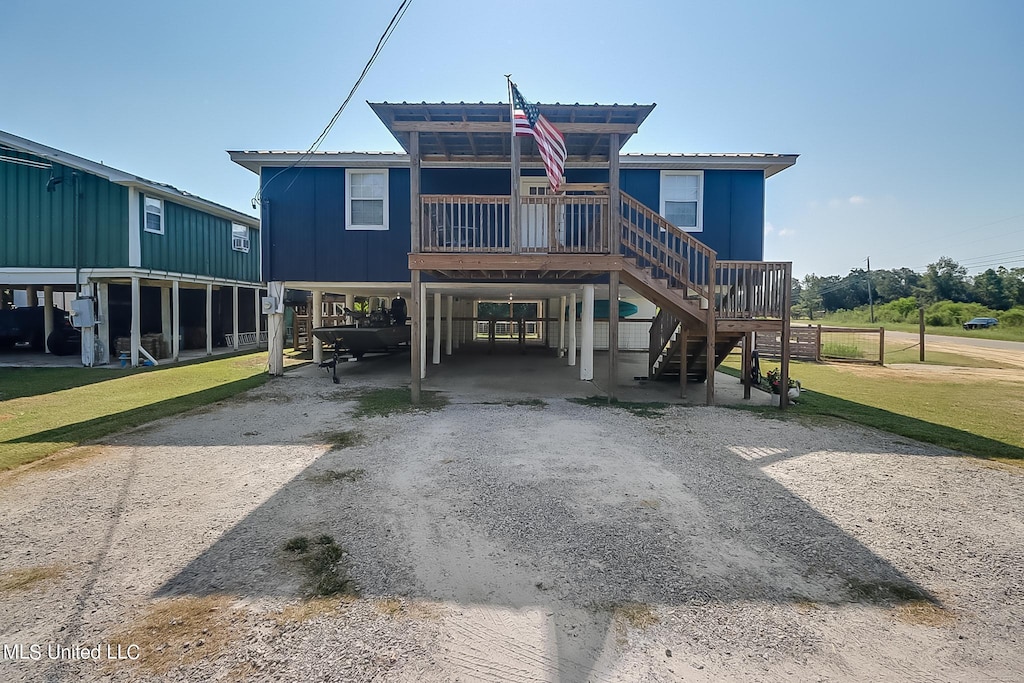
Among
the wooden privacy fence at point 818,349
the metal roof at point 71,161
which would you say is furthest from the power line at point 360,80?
the wooden privacy fence at point 818,349

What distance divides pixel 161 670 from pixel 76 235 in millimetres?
15871

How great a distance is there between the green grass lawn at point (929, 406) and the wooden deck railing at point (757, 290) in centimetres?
193

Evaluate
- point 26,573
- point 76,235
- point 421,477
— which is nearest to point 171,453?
point 26,573

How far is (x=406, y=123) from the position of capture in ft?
27.8

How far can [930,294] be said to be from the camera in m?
61.2

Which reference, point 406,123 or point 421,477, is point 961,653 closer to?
point 421,477

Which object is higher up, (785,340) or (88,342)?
(785,340)

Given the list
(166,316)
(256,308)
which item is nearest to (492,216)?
(166,316)

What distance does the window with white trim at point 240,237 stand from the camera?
61.7 feet

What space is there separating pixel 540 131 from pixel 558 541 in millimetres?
5952

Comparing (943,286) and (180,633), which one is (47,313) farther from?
(943,286)

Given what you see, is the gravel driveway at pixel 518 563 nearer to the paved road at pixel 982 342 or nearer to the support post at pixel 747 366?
the support post at pixel 747 366

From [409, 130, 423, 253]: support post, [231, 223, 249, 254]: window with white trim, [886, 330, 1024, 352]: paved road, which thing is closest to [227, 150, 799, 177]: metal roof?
[409, 130, 423, 253]: support post

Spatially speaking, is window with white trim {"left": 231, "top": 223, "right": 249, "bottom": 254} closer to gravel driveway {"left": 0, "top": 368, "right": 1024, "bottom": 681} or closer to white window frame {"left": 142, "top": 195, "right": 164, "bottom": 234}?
white window frame {"left": 142, "top": 195, "right": 164, "bottom": 234}
